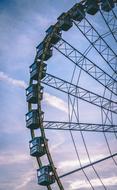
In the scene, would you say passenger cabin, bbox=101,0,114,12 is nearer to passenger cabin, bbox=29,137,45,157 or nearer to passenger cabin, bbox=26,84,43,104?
passenger cabin, bbox=26,84,43,104

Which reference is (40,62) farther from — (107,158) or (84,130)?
(107,158)

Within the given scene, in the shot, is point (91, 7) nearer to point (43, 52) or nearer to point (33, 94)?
point (43, 52)

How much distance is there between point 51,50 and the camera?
103 feet

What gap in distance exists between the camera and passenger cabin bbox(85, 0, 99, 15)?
103ft

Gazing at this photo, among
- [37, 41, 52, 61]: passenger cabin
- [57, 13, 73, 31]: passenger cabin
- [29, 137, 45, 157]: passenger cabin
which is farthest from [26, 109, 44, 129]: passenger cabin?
[57, 13, 73, 31]: passenger cabin

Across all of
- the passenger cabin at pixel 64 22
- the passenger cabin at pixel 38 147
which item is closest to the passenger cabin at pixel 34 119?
the passenger cabin at pixel 38 147

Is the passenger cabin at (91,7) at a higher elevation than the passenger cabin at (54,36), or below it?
higher

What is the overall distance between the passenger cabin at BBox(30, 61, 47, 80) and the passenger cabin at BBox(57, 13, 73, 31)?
11.8 ft

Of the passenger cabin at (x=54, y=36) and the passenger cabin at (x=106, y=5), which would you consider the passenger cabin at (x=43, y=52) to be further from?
the passenger cabin at (x=106, y=5)

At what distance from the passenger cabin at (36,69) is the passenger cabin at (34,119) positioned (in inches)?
121

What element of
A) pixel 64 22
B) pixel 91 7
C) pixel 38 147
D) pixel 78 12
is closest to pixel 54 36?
pixel 64 22

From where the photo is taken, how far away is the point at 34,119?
28469mm

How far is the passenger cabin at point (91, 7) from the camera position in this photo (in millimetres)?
31281

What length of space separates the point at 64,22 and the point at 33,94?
258 inches
